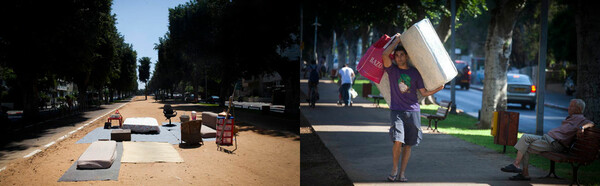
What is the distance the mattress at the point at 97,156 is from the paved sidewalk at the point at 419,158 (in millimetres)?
1656

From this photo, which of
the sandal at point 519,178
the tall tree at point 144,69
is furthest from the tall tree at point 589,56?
the tall tree at point 144,69

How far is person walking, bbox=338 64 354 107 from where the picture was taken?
18203 millimetres

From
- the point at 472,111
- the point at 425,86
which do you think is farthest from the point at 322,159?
the point at 472,111

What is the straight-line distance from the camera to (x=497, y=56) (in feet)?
51.2

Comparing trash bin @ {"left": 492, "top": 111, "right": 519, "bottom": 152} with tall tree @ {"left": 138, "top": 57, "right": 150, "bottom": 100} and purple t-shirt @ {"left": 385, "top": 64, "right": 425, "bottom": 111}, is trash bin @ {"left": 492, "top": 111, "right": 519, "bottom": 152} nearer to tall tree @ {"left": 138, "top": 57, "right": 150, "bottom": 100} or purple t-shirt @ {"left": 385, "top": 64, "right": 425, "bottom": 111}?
purple t-shirt @ {"left": 385, "top": 64, "right": 425, "bottom": 111}

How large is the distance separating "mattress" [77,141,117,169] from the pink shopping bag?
2.72 metres

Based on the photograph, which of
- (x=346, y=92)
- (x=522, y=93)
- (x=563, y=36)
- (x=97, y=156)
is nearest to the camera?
(x=97, y=156)

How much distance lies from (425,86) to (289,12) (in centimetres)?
286

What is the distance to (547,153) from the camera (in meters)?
7.10

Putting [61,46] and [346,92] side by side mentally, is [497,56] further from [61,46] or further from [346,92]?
[61,46]

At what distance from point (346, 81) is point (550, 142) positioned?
37.8 ft

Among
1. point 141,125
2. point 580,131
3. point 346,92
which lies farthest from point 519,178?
point 346,92

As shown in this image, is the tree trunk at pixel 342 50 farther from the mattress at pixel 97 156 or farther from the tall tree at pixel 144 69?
the mattress at pixel 97 156

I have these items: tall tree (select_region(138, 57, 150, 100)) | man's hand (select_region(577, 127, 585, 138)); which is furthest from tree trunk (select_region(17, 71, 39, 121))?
man's hand (select_region(577, 127, 585, 138))
